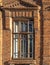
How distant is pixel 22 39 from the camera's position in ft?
51.3

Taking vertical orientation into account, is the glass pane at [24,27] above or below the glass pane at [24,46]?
above

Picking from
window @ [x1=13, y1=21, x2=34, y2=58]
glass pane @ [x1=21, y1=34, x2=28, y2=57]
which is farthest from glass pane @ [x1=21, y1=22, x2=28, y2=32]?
glass pane @ [x1=21, y1=34, x2=28, y2=57]

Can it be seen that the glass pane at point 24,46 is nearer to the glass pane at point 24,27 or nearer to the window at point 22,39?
the window at point 22,39

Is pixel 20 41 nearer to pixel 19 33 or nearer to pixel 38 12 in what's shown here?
pixel 19 33

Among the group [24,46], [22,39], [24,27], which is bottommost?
[24,46]

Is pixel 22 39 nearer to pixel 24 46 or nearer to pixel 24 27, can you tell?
pixel 24 46

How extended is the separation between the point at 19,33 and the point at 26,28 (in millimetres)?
397

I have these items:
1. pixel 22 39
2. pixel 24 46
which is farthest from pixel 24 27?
pixel 24 46

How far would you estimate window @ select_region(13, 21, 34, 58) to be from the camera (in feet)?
51.1

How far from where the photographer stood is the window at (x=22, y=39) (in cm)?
1558

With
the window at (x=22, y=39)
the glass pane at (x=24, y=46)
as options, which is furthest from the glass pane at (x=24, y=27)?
the glass pane at (x=24, y=46)

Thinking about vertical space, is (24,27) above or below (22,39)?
above

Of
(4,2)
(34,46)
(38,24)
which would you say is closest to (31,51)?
(34,46)

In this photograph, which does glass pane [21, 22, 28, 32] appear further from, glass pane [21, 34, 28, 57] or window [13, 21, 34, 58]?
glass pane [21, 34, 28, 57]
